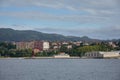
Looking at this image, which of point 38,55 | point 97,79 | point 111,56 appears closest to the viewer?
point 97,79

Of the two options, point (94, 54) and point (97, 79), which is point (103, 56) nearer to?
point (94, 54)

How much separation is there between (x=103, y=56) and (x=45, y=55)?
1968cm

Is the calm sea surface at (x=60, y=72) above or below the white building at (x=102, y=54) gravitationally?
above

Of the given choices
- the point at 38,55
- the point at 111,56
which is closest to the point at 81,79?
the point at 111,56

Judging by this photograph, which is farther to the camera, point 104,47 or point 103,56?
point 104,47

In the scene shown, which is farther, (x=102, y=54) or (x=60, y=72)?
(x=102, y=54)

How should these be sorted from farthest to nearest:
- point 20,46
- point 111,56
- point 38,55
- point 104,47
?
point 20,46 → point 104,47 → point 38,55 → point 111,56

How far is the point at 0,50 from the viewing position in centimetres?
13012

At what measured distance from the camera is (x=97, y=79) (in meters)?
29.4

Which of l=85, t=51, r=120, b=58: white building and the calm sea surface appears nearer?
the calm sea surface

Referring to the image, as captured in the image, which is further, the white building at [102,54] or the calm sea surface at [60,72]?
the white building at [102,54]

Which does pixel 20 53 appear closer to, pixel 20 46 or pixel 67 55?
pixel 67 55

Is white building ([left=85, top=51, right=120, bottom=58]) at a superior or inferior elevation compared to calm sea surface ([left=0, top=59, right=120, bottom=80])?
inferior

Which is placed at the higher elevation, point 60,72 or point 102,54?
point 60,72
